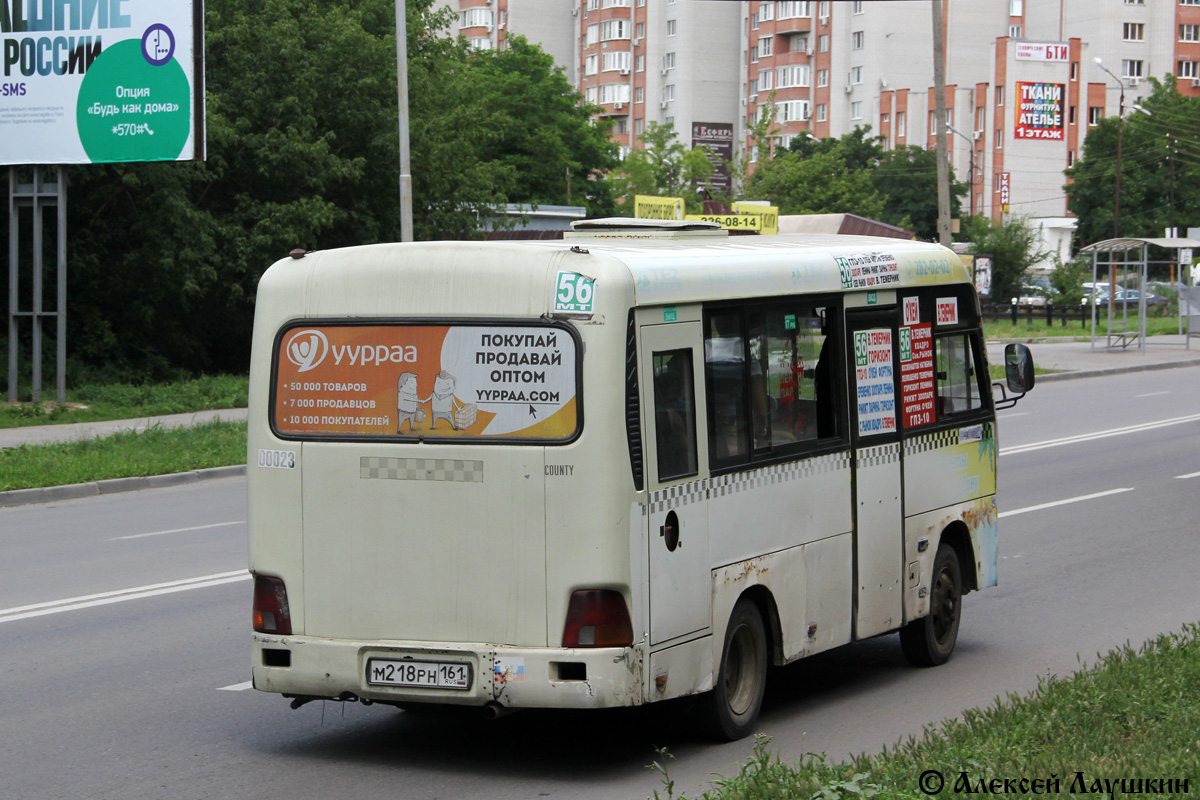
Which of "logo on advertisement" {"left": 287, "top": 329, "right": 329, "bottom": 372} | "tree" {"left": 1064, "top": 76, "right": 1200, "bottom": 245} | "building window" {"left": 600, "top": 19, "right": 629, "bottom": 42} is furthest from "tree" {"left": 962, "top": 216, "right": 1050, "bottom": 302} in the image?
"logo on advertisement" {"left": 287, "top": 329, "right": 329, "bottom": 372}

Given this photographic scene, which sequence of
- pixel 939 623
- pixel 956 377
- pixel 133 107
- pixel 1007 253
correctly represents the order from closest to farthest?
1. pixel 939 623
2. pixel 956 377
3. pixel 133 107
4. pixel 1007 253

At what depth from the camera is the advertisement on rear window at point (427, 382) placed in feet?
20.8

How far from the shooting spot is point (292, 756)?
6.84 m

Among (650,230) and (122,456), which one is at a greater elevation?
(650,230)

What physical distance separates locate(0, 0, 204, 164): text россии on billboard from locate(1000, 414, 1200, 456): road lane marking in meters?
14.8

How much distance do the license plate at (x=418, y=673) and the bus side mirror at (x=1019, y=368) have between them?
4316 millimetres

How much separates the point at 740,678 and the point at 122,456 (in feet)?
47.9

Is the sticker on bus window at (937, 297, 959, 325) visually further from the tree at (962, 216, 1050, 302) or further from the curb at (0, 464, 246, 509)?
the tree at (962, 216, 1050, 302)

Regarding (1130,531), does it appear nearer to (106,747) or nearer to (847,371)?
(847,371)

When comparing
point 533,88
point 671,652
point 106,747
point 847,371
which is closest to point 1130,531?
point 847,371

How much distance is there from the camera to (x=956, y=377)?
9.19m

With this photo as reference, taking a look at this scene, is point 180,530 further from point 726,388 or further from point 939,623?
point 726,388

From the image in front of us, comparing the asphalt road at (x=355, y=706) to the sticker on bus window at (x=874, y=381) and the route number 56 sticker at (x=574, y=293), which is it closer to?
the sticker on bus window at (x=874, y=381)

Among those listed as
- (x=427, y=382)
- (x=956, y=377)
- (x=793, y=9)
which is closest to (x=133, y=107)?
(x=956, y=377)
